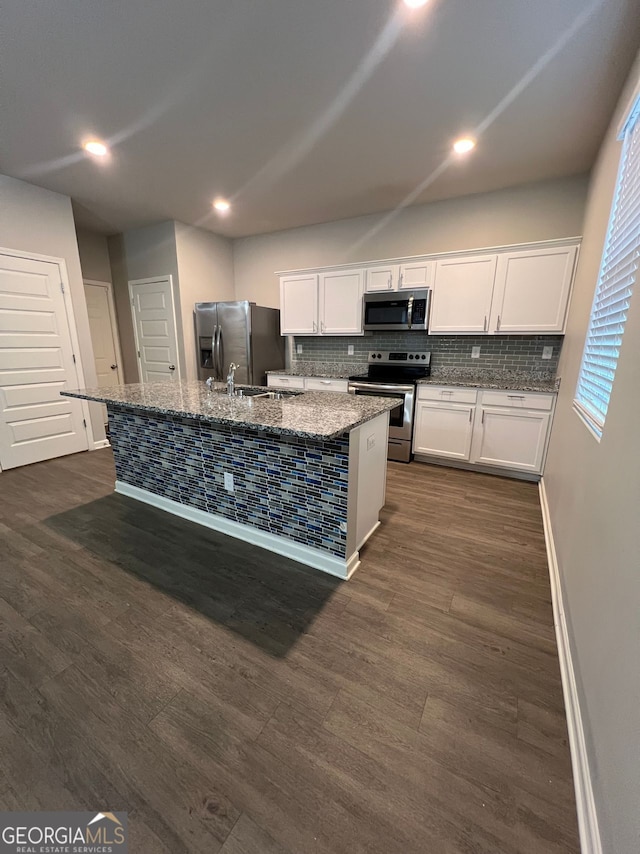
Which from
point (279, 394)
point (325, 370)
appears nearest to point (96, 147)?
point (279, 394)

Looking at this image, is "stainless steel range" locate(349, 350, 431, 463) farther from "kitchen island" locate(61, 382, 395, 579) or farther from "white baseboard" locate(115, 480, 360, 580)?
"white baseboard" locate(115, 480, 360, 580)

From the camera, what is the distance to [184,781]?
107 cm

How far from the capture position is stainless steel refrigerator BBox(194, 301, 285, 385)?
14.5 ft

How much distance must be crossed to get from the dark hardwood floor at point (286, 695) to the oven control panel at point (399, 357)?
7.75 ft

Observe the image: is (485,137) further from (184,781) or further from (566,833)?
(184,781)

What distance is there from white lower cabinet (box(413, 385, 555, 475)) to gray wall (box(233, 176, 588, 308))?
1680mm

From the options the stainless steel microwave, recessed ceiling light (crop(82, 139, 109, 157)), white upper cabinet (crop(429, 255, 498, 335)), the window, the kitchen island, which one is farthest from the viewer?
the stainless steel microwave

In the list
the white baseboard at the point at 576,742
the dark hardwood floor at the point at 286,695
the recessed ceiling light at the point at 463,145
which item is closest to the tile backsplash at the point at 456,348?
the recessed ceiling light at the point at 463,145

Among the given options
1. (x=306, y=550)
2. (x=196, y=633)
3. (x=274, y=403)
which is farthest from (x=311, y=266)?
(x=196, y=633)

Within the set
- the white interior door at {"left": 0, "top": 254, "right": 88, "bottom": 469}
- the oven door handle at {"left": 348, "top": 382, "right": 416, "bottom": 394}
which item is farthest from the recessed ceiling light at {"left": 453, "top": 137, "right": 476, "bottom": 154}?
the white interior door at {"left": 0, "top": 254, "right": 88, "bottom": 469}

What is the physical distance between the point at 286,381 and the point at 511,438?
2713mm

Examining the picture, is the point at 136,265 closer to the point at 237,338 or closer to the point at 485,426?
the point at 237,338

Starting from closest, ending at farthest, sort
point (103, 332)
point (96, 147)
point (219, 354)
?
point (96, 147)
point (219, 354)
point (103, 332)

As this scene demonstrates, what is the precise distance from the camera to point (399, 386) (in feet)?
11.8
